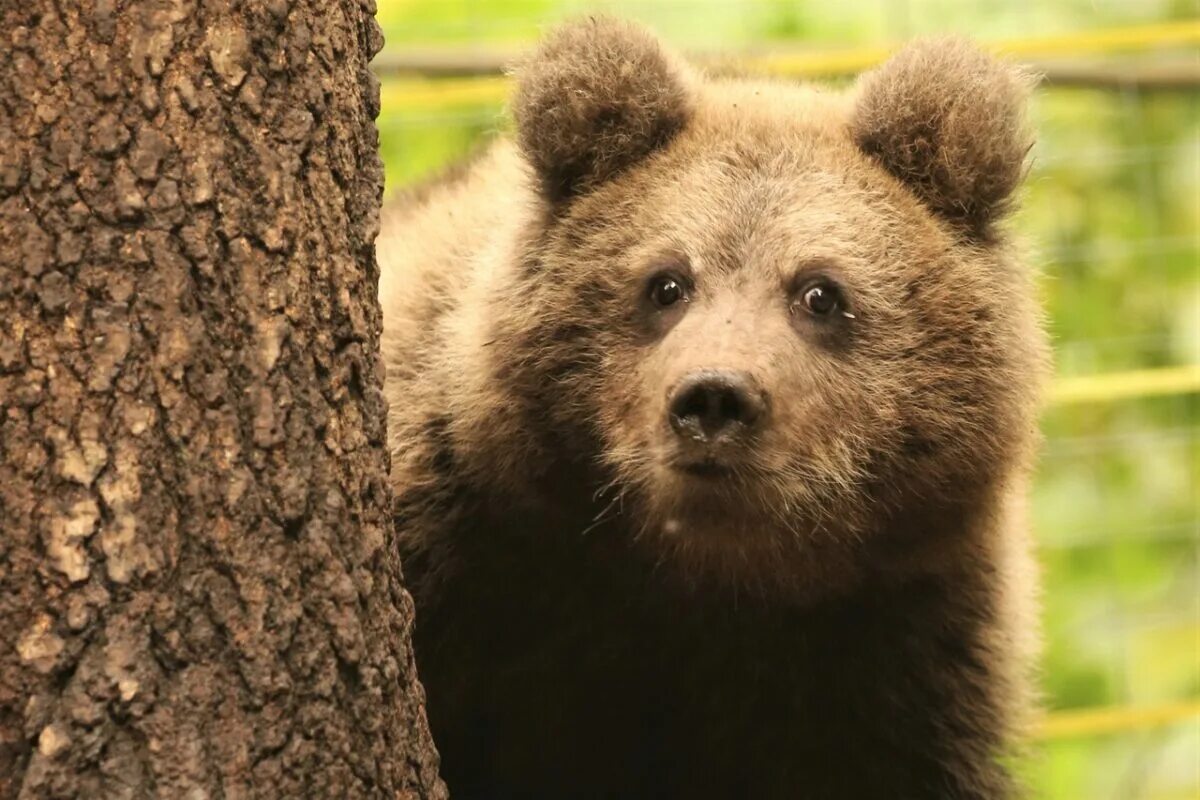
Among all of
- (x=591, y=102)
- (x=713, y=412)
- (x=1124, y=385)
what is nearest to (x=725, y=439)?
(x=713, y=412)

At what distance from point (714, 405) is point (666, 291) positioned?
0.52 metres

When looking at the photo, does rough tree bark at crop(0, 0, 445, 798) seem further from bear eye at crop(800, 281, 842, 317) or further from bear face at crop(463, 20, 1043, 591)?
bear eye at crop(800, 281, 842, 317)

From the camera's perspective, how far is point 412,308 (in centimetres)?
464

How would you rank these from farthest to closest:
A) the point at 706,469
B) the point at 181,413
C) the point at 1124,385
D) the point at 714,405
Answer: the point at 1124,385
the point at 706,469
the point at 714,405
the point at 181,413

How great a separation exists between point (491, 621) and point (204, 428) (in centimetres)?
178

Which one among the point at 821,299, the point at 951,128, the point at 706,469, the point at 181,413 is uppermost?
the point at 951,128

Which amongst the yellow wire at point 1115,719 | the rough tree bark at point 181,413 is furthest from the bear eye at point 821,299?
the yellow wire at point 1115,719

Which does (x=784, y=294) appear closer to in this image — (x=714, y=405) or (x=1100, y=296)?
(x=714, y=405)

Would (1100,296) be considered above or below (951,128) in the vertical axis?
below

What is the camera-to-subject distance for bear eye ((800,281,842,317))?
12.9ft

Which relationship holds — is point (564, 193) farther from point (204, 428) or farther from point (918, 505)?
point (204, 428)

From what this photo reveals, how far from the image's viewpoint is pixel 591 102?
4.13 meters

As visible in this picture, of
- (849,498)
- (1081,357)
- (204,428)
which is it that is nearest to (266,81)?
(204,428)

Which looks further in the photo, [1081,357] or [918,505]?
[1081,357]
